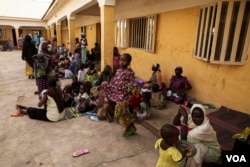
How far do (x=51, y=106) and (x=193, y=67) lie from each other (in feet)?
11.7

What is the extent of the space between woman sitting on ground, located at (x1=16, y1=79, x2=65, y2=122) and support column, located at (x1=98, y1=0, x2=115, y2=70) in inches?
78.5

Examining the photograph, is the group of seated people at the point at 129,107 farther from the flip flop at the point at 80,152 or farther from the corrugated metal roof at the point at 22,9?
the corrugated metal roof at the point at 22,9

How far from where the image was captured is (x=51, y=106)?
3715mm

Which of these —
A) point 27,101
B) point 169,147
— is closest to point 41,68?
point 27,101

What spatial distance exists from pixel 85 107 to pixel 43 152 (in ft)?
5.07

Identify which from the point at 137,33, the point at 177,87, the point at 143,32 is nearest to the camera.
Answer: the point at 177,87

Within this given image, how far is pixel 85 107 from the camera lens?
425cm

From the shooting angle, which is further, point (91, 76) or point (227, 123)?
point (91, 76)

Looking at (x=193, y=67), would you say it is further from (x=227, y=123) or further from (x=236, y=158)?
(x=236, y=158)

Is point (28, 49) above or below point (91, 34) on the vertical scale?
below

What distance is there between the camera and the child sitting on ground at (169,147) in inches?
66.7

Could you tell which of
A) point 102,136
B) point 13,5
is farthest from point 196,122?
point 13,5

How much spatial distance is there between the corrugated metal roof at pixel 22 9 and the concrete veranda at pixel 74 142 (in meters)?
21.3

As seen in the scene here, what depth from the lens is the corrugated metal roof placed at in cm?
2222
